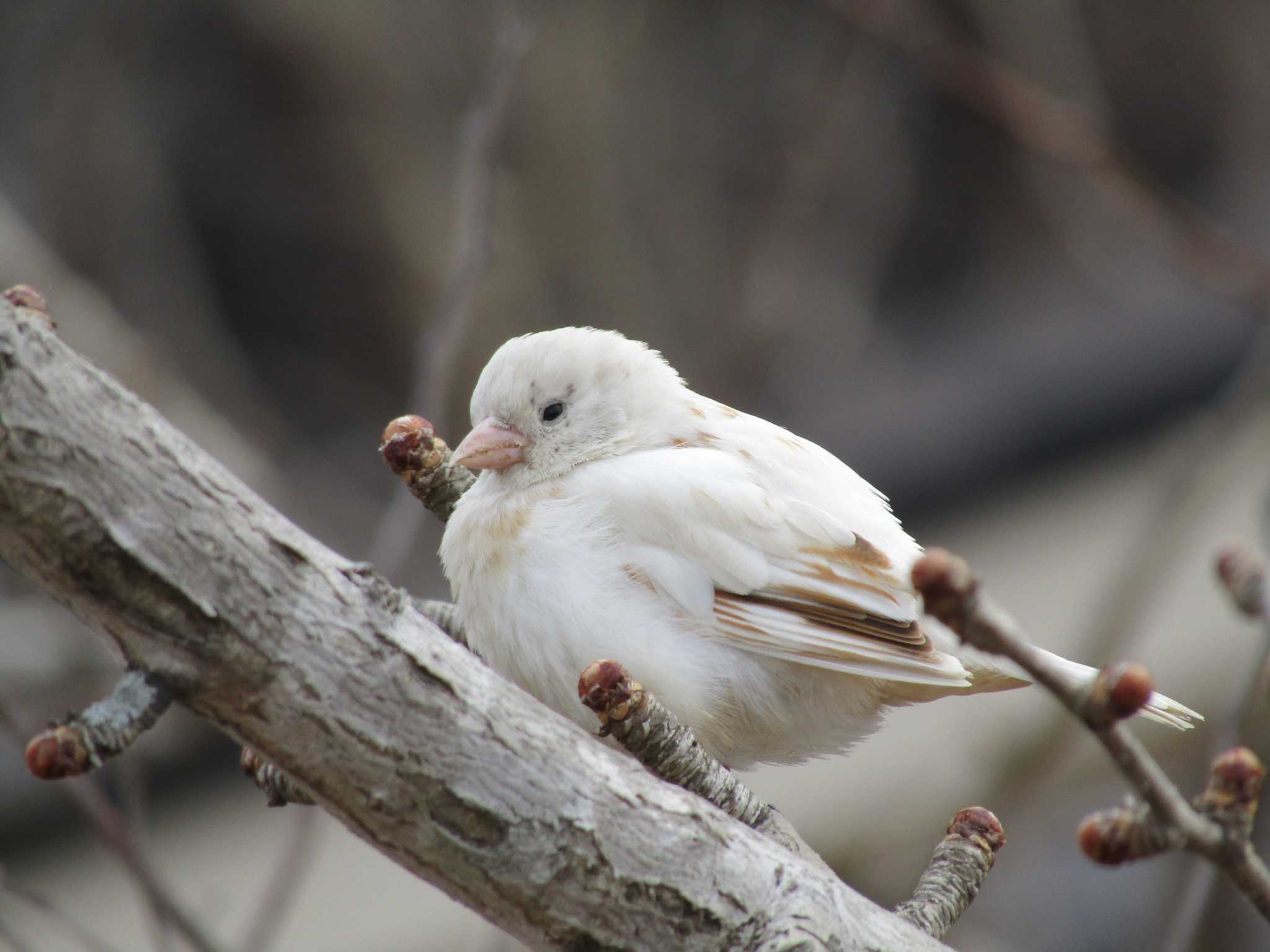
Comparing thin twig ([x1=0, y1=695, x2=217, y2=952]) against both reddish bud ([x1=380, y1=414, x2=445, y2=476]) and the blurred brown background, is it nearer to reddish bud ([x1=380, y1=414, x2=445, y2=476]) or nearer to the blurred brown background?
reddish bud ([x1=380, y1=414, x2=445, y2=476])

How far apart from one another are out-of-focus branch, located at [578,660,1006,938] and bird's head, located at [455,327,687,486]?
1.83 feet

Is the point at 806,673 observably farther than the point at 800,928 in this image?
Yes

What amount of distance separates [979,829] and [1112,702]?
894 millimetres

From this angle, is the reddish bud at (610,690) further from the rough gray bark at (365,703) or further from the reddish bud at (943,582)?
the reddish bud at (943,582)

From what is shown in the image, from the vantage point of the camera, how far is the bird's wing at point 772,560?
195 centimetres

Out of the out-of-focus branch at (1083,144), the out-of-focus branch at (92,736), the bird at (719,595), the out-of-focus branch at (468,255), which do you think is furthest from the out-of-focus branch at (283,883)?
the out-of-focus branch at (1083,144)

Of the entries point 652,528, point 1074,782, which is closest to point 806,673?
point 652,528

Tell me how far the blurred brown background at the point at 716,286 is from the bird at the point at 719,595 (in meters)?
2.71

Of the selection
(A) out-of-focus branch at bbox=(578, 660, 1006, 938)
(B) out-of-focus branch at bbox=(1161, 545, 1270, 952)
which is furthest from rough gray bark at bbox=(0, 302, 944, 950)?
(B) out-of-focus branch at bbox=(1161, 545, 1270, 952)

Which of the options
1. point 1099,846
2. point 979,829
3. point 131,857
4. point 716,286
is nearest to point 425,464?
point 979,829

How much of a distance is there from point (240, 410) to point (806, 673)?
13.4ft

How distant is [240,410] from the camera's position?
5.62 m

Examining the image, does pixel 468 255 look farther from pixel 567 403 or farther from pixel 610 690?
pixel 610 690

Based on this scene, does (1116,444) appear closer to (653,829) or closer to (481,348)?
(481,348)
